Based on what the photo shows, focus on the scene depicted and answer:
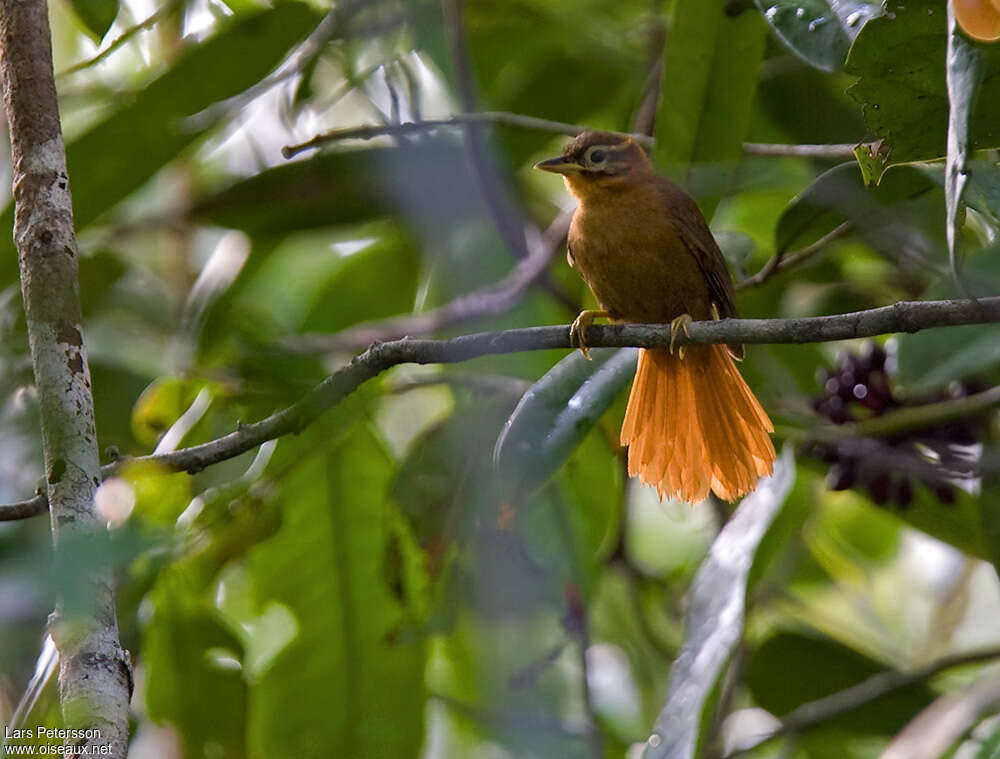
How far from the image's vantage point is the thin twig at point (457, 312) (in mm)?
2771

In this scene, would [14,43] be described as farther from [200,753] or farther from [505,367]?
[200,753]

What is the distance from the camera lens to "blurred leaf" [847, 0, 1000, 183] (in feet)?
5.60

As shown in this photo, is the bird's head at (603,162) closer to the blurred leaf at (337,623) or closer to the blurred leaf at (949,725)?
the blurred leaf at (337,623)

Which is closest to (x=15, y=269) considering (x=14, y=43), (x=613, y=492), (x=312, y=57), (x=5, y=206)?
(x=5, y=206)

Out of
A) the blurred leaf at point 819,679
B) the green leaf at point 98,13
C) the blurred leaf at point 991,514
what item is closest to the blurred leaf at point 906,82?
the blurred leaf at point 991,514

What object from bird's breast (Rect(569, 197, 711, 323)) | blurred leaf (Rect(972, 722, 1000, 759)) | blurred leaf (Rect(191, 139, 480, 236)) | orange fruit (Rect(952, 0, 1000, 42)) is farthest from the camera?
blurred leaf (Rect(191, 139, 480, 236))

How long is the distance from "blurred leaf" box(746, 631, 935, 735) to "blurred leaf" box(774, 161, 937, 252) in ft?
3.61

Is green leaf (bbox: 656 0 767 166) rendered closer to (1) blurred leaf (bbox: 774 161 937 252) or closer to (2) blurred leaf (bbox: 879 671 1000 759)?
(1) blurred leaf (bbox: 774 161 937 252)

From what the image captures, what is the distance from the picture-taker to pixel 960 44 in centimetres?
146

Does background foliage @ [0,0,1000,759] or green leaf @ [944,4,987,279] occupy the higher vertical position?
green leaf @ [944,4,987,279]

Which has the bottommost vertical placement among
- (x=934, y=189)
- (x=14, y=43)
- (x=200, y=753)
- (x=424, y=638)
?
(x=200, y=753)

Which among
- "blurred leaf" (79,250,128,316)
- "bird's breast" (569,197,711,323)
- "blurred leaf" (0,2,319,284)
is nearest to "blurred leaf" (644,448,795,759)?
"bird's breast" (569,197,711,323)

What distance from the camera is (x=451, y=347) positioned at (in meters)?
1.81

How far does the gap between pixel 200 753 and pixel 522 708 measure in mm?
778
